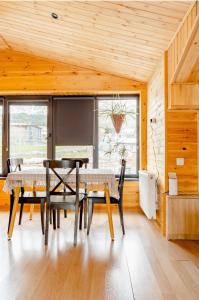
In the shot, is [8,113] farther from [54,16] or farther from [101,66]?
[54,16]

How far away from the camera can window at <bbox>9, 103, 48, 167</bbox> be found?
534 cm

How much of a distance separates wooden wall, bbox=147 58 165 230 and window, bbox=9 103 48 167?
83.0 inches

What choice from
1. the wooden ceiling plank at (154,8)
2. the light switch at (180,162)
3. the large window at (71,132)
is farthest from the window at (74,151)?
the wooden ceiling plank at (154,8)

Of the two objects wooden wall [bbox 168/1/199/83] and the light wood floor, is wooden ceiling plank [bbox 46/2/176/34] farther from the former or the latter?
the light wood floor

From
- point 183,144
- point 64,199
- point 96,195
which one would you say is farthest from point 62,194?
point 183,144

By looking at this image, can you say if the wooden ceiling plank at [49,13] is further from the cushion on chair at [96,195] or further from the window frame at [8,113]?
the cushion on chair at [96,195]

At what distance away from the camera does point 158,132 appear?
156 inches

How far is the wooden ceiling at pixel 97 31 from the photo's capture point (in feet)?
9.40

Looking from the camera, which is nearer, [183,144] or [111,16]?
[111,16]

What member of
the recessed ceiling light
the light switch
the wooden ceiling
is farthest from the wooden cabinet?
the recessed ceiling light

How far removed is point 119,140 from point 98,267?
3109 millimetres

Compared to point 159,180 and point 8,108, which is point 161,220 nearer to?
point 159,180

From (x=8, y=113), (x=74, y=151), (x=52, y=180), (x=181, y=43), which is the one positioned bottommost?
(x=52, y=180)

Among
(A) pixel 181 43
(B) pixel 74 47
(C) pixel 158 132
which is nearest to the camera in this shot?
(A) pixel 181 43
